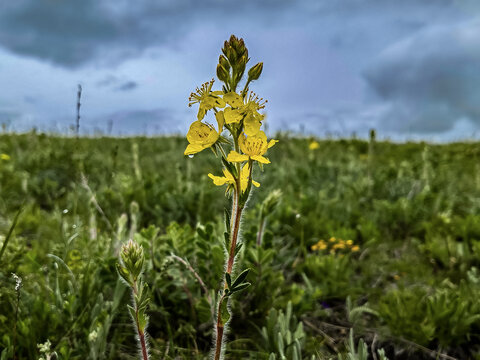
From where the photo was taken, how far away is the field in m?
2.21

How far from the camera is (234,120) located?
4.17ft

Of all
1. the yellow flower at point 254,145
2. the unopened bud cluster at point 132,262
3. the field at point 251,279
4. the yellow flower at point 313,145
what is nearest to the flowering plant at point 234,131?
the yellow flower at point 254,145

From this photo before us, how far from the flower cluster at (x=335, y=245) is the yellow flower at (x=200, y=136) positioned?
2314 mm

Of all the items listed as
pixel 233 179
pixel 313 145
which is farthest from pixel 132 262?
pixel 313 145

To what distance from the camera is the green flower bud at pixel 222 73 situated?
51.6 inches

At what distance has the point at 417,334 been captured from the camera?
2477 mm

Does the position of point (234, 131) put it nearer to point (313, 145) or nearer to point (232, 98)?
point (232, 98)

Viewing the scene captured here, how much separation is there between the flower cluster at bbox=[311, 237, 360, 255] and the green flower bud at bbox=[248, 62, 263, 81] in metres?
2.36

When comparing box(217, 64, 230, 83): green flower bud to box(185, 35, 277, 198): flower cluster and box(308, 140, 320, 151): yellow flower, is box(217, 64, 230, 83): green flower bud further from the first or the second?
box(308, 140, 320, 151): yellow flower

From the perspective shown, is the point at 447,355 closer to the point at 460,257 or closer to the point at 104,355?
the point at 460,257

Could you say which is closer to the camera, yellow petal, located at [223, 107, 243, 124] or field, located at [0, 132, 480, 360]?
yellow petal, located at [223, 107, 243, 124]

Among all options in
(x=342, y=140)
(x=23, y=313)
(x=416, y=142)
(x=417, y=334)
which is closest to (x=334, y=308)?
(x=417, y=334)

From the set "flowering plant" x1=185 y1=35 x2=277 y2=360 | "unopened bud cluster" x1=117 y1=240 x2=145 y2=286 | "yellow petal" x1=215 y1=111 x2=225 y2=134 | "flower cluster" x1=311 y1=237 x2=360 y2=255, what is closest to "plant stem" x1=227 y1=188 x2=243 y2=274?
"flowering plant" x1=185 y1=35 x2=277 y2=360

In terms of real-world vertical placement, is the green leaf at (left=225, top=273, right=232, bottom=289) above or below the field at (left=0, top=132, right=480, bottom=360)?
above
